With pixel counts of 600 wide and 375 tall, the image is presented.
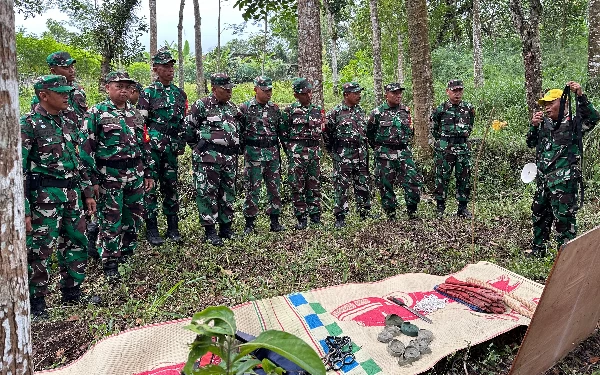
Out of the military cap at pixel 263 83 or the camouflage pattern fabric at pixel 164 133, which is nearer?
the camouflage pattern fabric at pixel 164 133

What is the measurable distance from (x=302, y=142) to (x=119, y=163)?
2.41 metres

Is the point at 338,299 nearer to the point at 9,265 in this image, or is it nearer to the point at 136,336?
the point at 136,336

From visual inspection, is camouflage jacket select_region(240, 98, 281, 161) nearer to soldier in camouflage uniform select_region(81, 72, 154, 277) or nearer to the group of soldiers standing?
the group of soldiers standing

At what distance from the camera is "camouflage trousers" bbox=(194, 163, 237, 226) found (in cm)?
531

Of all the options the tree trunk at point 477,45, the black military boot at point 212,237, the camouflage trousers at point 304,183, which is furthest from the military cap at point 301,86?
the tree trunk at point 477,45

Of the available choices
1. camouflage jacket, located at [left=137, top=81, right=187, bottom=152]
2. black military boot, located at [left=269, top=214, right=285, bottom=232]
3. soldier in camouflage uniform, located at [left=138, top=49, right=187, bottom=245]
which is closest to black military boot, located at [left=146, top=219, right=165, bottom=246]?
soldier in camouflage uniform, located at [left=138, top=49, right=187, bottom=245]

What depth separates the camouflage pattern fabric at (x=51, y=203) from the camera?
3.68 metres

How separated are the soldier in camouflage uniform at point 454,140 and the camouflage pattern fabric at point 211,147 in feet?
9.53

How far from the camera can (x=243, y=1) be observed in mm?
7391

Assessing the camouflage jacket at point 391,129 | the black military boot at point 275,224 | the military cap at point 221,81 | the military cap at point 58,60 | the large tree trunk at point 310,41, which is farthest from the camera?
the large tree trunk at point 310,41

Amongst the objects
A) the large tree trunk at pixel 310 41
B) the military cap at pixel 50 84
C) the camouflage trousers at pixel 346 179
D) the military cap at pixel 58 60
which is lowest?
the camouflage trousers at pixel 346 179

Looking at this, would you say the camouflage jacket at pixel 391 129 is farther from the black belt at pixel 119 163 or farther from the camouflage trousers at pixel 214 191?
the black belt at pixel 119 163

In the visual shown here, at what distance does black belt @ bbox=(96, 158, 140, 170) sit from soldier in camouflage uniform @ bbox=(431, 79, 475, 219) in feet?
13.4

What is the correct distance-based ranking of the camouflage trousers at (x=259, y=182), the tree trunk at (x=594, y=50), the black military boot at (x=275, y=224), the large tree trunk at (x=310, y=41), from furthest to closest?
the tree trunk at (x=594, y=50) < the large tree trunk at (x=310, y=41) < the black military boot at (x=275, y=224) < the camouflage trousers at (x=259, y=182)
